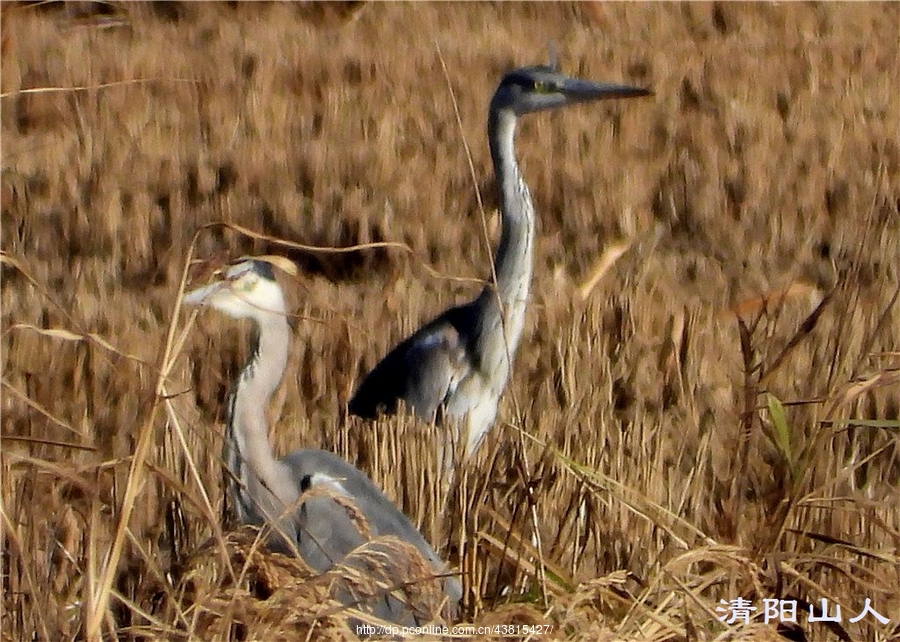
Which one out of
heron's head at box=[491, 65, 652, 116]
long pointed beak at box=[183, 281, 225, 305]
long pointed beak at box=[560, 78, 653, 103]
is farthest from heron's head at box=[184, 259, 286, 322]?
long pointed beak at box=[560, 78, 653, 103]

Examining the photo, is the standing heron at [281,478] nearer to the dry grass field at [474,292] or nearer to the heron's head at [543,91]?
the dry grass field at [474,292]

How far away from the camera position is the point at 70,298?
5445 millimetres

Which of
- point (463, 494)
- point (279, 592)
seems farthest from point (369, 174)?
point (279, 592)

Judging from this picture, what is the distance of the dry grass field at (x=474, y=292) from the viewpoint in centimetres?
282

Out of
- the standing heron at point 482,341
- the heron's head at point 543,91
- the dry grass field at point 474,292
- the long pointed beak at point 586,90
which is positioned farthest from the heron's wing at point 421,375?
the long pointed beak at point 586,90

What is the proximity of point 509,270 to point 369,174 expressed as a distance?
234cm

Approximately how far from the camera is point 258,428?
3.20 metres

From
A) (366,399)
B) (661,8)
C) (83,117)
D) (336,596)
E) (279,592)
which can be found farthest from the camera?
(661,8)

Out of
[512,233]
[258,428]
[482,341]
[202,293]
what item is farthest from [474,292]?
[258,428]

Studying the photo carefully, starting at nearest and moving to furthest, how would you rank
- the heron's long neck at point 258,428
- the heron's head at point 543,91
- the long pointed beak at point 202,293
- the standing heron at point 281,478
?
the standing heron at point 281,478
the heron's long neck at point 258,428
the long pointed beak at point 202,293
the heron's head at point 543,91

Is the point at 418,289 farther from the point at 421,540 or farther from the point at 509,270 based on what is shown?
the point at 421,540

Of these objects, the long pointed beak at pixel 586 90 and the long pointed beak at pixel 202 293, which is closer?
the long pointed beak at pixel 202 293

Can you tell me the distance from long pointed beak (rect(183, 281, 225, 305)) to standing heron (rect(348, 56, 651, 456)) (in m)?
0.77

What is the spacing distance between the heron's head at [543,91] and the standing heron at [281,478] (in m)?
1.26
